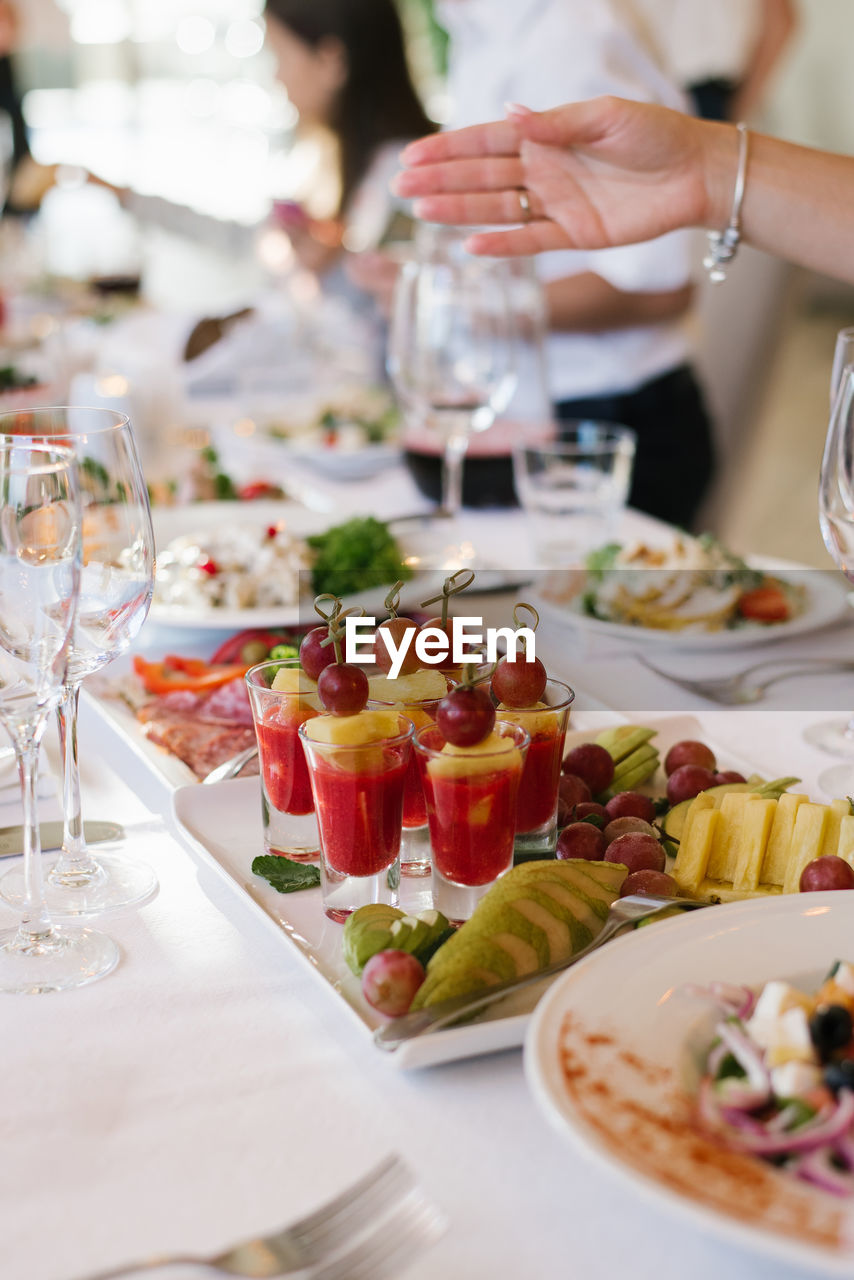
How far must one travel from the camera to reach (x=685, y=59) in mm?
3455

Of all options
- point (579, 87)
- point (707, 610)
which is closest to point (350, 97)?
point (579, 87)

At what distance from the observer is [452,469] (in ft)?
6.10

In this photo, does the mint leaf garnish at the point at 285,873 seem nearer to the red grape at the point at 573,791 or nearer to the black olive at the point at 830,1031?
the red grape at the point at 573,791

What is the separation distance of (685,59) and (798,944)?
3342mm

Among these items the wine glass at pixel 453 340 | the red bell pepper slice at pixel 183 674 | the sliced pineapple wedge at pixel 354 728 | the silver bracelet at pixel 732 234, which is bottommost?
the red bell pepper slice at pixel 183 674

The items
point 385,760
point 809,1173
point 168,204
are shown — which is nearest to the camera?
point 809,1173

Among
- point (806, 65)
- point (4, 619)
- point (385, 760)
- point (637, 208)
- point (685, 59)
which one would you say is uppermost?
point (806, 65)

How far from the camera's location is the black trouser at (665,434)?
2.73m

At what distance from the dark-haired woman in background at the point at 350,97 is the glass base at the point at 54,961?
3.03 m

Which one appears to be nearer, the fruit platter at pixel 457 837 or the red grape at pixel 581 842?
the fruit platter at pixel 457 837

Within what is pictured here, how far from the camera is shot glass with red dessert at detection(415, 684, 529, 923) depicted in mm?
761

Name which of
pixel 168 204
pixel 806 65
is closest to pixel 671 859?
pixel 168 204

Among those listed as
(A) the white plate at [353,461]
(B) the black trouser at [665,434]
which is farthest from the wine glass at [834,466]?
(B) the black trouser at [665,434]

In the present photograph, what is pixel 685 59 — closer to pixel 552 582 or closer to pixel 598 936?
pixel 552 582
